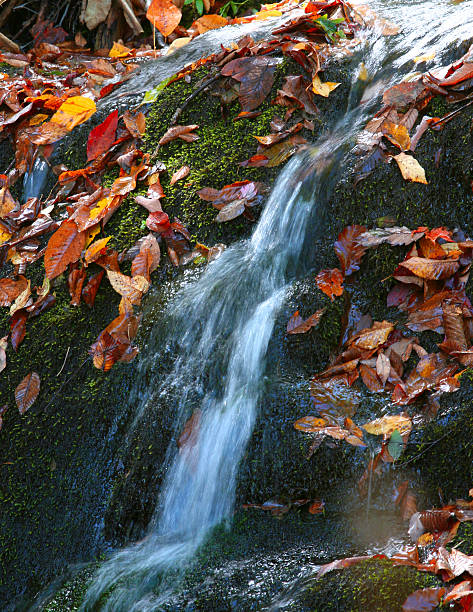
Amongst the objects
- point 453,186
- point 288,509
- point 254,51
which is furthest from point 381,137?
point 288,509

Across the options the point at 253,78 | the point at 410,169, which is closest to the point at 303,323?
the point at 410,169

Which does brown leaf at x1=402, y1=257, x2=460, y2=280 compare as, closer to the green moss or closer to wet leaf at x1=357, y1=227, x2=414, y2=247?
wet leaf at x1=357, y1=227, x2=414, y2=247

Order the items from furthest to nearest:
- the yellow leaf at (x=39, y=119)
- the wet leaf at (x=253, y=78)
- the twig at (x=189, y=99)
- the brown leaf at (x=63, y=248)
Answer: the yellow leaf at (x=39, y=119), the twig at (x=189, y=99), the wet leaf at (x=253, y=78), the brown leaf at (x=63, y=248)

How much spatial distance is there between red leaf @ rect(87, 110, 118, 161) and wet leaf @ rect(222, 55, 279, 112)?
2.56 feet

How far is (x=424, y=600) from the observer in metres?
1.89

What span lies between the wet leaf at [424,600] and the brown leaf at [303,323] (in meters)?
1.24

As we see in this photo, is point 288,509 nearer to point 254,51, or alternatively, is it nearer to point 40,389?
point 40,389

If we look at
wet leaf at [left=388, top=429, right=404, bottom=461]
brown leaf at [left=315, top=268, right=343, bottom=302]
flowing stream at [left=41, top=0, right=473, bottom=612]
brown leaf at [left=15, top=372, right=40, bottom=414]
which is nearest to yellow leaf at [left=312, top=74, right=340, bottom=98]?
flowing stream at [left=41, top=0, right=473, bottom=612]

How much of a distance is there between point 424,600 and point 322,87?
2.76 m

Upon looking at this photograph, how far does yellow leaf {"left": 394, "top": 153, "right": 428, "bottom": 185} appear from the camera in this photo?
9.58 feet

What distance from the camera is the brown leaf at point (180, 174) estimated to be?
361 centimetres

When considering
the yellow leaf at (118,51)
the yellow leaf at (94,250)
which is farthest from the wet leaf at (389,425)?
the yellow leaf at (118,51)

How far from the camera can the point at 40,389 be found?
10.6 feet

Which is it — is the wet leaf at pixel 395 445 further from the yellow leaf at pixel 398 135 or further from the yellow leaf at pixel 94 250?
the yellow leaf at pixel 94 250
